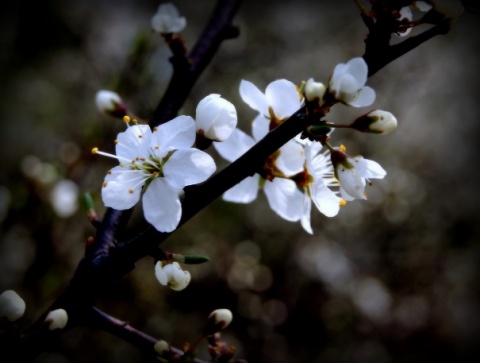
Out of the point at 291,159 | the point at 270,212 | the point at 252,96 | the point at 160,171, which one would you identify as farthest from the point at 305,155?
the point at 270,212

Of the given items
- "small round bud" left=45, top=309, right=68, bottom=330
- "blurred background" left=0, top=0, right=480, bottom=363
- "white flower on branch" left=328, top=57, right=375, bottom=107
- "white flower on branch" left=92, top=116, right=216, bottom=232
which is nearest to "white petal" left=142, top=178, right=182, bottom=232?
"white flower on branch" left=92, top=116, right=216, bottom=232

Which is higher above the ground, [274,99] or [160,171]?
[274,99]

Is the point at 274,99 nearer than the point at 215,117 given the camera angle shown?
No

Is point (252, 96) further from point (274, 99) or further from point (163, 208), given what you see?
point (163, 208)

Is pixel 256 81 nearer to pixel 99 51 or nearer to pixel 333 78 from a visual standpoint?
pixel 99 51

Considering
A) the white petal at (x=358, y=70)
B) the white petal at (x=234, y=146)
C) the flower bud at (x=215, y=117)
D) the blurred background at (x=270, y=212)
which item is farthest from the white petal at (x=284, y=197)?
the blurred background at (x=270, y=212)

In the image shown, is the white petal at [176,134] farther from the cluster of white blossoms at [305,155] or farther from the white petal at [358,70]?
the white petal at [358,70]
